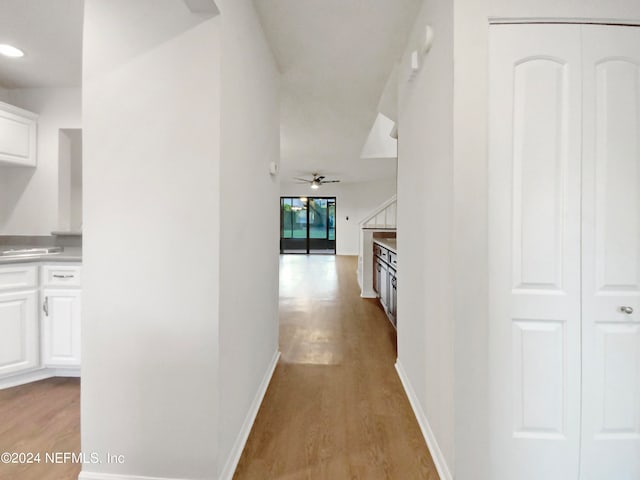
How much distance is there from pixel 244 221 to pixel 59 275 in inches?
67.1

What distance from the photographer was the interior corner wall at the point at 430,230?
149 cm

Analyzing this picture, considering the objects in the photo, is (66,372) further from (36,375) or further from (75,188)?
(75,188)

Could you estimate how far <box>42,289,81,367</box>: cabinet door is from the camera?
238 centimetres

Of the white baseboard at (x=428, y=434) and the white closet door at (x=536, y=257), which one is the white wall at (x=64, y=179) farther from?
the white closet door at (x=536, y=257)

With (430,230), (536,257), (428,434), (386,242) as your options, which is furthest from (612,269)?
(386,242)

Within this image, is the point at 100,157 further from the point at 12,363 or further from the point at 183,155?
the point at 12,363

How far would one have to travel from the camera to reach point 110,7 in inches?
54.9

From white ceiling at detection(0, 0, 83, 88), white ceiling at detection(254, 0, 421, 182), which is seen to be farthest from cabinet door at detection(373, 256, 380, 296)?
white ceiling at detection(0, 0, 83, 88)

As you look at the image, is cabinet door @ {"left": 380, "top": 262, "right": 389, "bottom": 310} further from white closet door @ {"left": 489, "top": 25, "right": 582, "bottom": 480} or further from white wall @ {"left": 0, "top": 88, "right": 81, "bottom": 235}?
white wall @ {"left": 0, "top": 88, "right": 81, "bottom": 235}

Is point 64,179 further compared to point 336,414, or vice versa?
point 64,179

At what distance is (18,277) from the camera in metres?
2.31

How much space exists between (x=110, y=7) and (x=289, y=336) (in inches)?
114

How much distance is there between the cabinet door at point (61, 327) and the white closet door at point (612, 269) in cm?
318

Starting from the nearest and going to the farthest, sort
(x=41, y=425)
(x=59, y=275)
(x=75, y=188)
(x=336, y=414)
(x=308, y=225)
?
(x=41, y=425), (x=336, y=414), (x=59, y=275), (x=75, y=188), (x=308, y=225)
